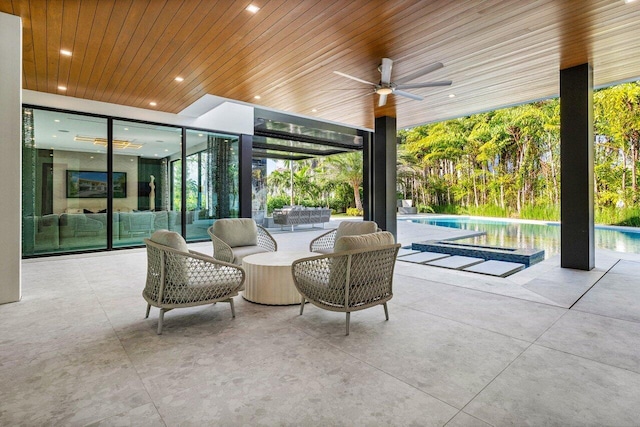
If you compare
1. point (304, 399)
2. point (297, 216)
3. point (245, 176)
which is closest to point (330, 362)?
point (304, 399)

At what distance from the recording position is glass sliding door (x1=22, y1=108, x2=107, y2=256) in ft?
20.6

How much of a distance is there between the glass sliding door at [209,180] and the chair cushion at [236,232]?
3.54 metres

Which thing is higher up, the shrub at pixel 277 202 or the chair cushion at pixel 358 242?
the shrub at pixel 277 202

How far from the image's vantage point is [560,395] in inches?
76.2

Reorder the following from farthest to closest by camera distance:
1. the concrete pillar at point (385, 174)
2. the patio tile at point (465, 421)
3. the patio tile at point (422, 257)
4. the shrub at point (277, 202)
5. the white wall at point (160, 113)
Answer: the shrub at point (277, 202)
the concrete pillar at point (385, 174)
the white wall at point (160, 113)
the patio tile at point (422, 257)
the patio tile at point (465, 421)

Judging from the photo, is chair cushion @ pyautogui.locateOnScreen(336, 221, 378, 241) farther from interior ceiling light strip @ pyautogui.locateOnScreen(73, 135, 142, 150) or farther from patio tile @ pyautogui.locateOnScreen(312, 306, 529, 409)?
interior ceiling light strip @ pyautogui.locateOnScreen(73, 135, 142, 150)

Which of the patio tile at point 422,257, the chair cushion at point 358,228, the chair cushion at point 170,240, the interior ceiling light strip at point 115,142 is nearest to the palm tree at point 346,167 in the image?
the patio tile at point 422,257

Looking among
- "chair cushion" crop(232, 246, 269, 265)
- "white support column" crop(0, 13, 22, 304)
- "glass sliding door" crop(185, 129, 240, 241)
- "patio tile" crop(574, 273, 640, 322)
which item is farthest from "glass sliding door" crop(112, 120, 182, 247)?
"patio tile" crop(574, 273, 640, 322)

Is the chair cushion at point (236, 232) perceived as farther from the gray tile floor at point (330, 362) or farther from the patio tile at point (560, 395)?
the patio tile at point (560, 395)

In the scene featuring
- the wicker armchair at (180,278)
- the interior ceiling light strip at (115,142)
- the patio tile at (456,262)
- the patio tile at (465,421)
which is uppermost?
the interior ceiling light strip at (115,142)

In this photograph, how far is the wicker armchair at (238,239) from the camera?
4693mm

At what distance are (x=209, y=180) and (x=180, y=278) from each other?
602 cm

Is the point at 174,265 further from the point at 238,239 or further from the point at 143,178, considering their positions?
the point at 143,178

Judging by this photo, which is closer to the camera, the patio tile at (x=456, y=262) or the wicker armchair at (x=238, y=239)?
the wicker armchair at (x=238, y=239)
